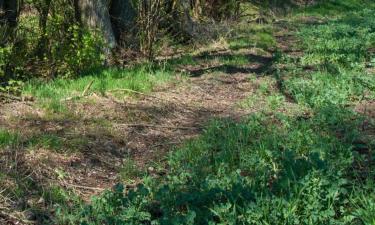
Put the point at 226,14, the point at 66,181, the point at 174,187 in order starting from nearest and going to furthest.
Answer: the point at 174,187, the point at 66,181, the point at 226,14

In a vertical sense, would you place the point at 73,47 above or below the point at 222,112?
A: above

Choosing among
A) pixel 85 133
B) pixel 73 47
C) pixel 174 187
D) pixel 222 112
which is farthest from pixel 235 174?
pixel 73 47

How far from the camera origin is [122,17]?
38.8ft

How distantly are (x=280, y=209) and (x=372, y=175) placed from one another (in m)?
1.08

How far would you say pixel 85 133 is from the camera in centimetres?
618

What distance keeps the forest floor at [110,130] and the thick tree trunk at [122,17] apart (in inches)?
90.4

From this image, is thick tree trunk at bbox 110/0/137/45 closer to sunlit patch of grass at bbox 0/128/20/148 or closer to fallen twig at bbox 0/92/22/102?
fallen twig at bbox 0/92/22/102

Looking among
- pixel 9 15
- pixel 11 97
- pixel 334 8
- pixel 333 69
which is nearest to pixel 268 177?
pixel 11 97

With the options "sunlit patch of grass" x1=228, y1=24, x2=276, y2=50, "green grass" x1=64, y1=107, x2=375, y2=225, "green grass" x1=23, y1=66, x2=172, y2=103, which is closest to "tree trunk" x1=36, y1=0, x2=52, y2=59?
A: "green grass" x1=23, y1=66, x2=172, y2=103

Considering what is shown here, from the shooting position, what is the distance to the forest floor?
4918 mm

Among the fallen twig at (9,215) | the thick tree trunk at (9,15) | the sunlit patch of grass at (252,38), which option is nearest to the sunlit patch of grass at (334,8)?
the sunlit patch of grass at (252,38)

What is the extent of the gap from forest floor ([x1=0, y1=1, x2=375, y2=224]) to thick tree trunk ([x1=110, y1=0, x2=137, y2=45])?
7.54 ft

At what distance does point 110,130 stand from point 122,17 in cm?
583

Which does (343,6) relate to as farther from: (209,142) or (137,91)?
(209,142)
